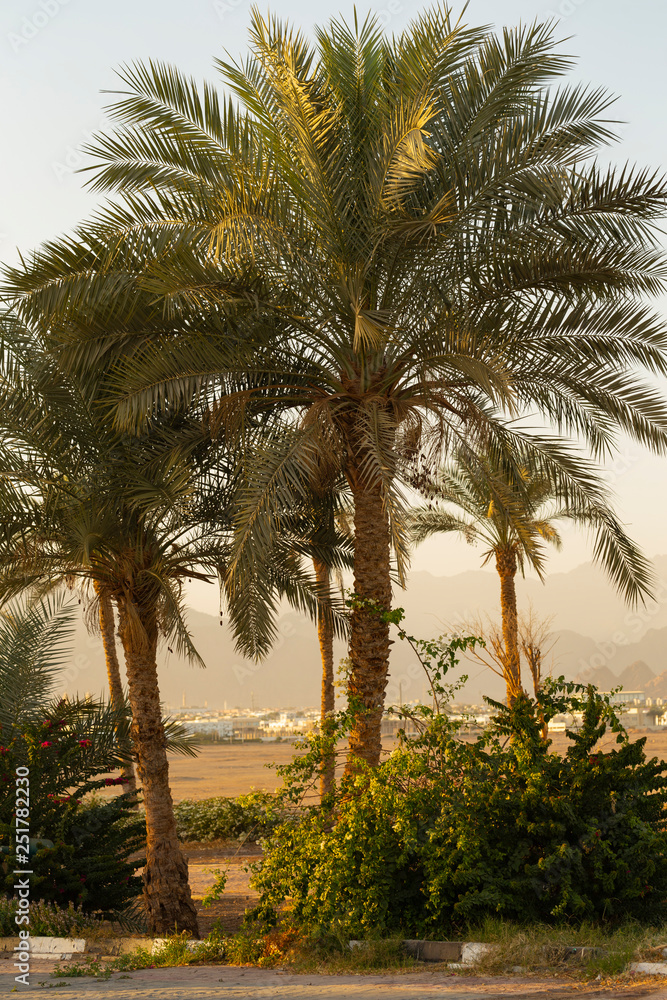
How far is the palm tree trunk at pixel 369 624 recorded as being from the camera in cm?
821

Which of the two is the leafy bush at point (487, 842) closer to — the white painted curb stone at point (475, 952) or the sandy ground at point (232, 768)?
the white painted curb stone at point (475, 952)

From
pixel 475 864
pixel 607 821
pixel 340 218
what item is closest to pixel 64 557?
pixel 340 218

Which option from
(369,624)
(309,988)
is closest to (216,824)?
(369,624)

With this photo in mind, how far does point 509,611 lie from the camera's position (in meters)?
19.8

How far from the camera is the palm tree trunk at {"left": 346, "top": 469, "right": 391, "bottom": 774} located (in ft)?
26.9

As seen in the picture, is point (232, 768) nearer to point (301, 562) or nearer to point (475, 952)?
point (301, 562)

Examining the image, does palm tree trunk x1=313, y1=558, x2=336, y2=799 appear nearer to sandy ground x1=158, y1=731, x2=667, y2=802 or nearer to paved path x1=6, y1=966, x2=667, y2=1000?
paved path x1=6, y1=966, x2=667, y2=1000

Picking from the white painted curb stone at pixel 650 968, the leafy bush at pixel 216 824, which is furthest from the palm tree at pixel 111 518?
the leafy bush at pixel 216 824

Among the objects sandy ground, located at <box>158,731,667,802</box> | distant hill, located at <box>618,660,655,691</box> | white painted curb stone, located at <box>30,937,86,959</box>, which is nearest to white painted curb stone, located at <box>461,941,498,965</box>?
white painted curb stone, located at <box>30,937,86,959</box>

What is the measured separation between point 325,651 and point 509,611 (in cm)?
531

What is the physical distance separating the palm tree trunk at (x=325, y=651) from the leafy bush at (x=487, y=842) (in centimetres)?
56

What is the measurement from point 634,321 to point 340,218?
3290 millimetres

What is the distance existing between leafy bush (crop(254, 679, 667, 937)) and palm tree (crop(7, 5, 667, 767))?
138 cm

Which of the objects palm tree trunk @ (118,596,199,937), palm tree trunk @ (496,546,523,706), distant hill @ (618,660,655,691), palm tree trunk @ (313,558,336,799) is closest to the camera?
palm tree trunk @ (313,558,336,799)
